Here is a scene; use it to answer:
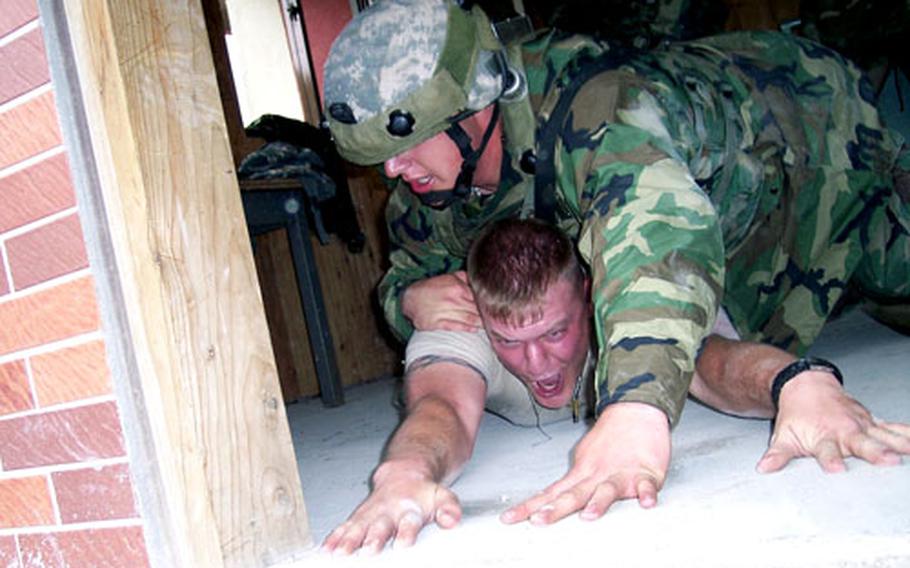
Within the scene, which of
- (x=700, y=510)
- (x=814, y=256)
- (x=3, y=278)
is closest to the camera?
(x=700, y=510)

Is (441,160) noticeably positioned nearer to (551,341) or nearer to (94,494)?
(551,341)

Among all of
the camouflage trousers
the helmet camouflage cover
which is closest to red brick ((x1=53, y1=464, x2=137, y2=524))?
the helmet camouflage cover

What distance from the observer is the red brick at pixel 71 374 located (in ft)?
3.94

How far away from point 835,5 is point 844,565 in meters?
3.56

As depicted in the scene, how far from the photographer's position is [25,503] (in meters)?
1.35

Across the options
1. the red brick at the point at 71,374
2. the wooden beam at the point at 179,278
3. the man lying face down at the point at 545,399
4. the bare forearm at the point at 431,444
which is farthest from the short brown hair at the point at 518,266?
the red brick at the point at 71,374

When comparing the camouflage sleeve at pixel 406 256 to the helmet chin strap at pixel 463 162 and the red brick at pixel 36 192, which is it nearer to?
the helmet chin strap at pixel 463 162

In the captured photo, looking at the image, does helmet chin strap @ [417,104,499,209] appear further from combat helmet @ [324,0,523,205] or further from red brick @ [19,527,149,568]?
red brick @ [19,527,149,568]

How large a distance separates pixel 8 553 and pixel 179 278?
2.15 feet

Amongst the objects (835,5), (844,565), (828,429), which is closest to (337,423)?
(828,429)

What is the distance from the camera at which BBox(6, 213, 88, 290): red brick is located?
3.94 feet

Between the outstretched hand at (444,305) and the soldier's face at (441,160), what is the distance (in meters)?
0.28

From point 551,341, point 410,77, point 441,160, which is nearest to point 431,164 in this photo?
point 441,160

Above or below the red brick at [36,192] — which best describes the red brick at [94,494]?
below
